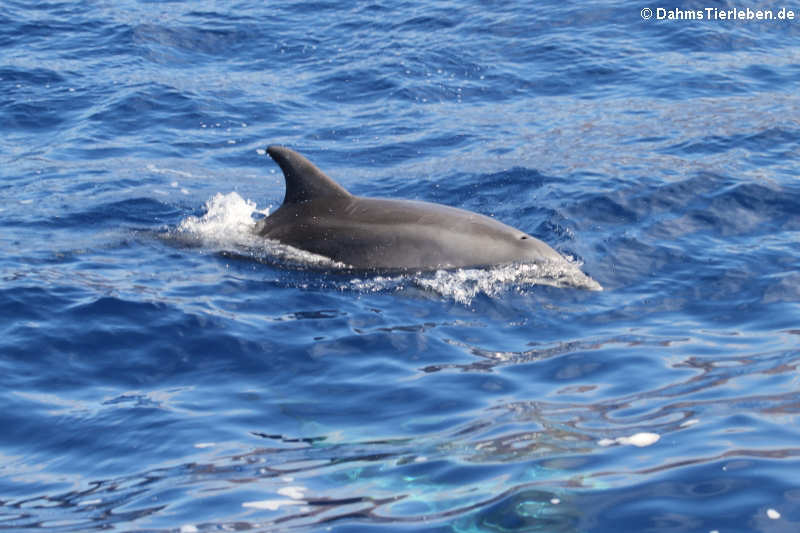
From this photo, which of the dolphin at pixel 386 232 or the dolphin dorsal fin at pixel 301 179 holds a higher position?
the dolphin dorsal fin at pixel 301 179

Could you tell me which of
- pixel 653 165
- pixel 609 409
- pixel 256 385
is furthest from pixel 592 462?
pixel 653 165

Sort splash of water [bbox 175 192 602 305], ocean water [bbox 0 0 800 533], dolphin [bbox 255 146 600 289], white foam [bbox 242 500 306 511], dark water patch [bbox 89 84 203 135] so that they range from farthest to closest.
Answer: dark water patch [bbox 89 84 203 135] < dolphin [bbox 255 146 600 289] < splash of water [bbox 175 192 602 305] < ocean water [bbox 0 0 800 533] < white foam [bbox 242 500 306 511]

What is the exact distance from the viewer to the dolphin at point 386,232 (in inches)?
489

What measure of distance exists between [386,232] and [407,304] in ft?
4.68

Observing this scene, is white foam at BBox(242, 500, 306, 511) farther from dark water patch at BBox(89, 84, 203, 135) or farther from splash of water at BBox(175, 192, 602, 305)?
dark water patch at BBox(89, 84, 203, 135)

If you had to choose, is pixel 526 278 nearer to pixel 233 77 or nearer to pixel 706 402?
pixel 706 402

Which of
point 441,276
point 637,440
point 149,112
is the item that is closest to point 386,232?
point 441,276

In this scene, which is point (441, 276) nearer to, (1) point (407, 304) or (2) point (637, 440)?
(1) point (407, 304)

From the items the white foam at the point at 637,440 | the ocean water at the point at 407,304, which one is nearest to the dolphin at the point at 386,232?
the ocean water at the point at 407,304

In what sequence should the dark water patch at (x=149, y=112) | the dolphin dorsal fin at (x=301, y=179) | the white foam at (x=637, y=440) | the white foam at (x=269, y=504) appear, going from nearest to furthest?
the white foam at (x=269, y=504) → the white foam at (x=637, y=440) → the dolphin dorsal fin at (x=301, y=179) → the dark water patch at (x=149, y=112)

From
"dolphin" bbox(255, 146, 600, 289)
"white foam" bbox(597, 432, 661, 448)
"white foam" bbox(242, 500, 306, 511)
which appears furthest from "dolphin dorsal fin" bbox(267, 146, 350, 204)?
"white foam" bbox(242, 500, 306, 511)

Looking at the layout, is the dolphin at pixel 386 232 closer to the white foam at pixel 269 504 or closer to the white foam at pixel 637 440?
the white foam at pixel 637 440

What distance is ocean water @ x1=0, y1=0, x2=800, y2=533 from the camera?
7.27 metres

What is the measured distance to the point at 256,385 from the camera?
31.0 ft
